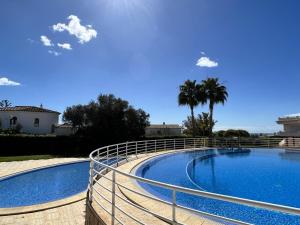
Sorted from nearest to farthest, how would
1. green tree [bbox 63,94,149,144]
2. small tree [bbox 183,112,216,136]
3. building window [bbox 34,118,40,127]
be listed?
green tree [bbox 63,94,149,144] → building window [bbox 34,118,40,127] → small tree [bbox 183,112,216,136]

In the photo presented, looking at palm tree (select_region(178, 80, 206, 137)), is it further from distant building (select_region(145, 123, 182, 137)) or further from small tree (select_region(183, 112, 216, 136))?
distant building (select_region(145, 123, 182, 137))

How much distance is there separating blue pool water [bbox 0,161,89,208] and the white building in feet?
68.5

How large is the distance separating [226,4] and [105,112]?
16398 millimetres

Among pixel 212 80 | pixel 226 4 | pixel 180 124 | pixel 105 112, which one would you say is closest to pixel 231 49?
pixel 226 4

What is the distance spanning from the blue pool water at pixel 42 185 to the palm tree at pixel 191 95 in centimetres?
1710

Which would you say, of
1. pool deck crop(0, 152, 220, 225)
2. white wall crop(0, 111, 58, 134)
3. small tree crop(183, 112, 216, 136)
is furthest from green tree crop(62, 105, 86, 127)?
pool deck crop(0, 152, 220, 225)

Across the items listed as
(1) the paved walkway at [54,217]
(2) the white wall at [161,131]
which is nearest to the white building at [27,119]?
(2) the white wall at [161,131]

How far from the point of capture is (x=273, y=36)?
691 inches

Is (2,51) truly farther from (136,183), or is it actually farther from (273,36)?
(273,36)

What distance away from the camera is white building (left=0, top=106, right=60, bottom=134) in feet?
115

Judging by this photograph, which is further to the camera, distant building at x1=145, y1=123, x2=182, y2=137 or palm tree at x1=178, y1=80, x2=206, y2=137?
distant building at x1=145, y1=123, x2=182, y2=137

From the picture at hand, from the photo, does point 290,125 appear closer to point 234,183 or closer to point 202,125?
point 202,125

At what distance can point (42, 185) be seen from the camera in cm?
1257

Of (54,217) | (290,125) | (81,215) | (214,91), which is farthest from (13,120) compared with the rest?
(290,125)
